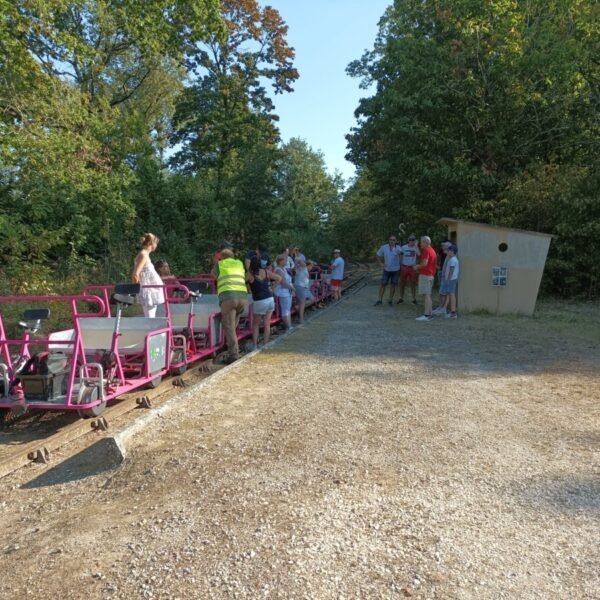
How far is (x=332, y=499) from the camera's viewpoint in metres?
3.83

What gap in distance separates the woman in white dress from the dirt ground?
151cm

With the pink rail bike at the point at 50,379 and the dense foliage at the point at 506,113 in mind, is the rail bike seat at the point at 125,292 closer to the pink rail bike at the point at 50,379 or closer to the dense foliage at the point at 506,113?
the pink rail bike at the point at 50,379

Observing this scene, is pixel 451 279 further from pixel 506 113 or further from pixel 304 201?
pixel 304 201

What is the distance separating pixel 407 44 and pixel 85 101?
36.3ft

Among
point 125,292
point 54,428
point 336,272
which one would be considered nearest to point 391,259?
point 336,272

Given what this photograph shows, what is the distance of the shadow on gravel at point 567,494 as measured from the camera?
12.2ft

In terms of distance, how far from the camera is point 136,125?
17.6 meters

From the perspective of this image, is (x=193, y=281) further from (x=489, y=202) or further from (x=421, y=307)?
(x=489, y=202)

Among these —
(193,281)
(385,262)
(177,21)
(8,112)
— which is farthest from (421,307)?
(177,21)

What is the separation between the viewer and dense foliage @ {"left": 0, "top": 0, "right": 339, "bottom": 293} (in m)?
13.9

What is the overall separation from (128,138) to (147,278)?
11655 mm

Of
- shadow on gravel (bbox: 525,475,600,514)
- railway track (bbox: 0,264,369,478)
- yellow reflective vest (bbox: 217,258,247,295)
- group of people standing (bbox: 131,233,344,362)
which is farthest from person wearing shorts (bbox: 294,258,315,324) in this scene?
shadow on gravel (bbox: 525,475,600,514)

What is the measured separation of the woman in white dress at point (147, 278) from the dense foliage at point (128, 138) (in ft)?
21.0

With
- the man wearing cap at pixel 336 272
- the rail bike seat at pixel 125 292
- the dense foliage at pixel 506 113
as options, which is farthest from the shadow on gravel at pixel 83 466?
the dense foliage at pixel 506 113
